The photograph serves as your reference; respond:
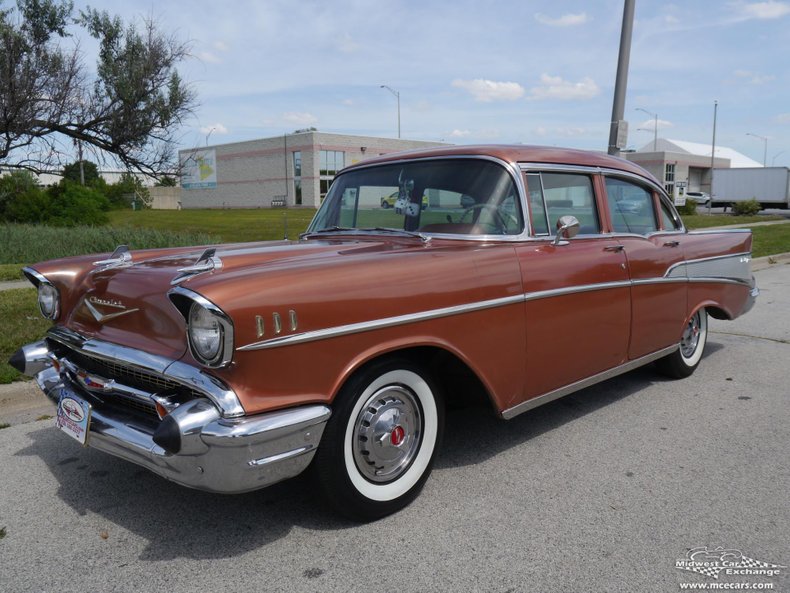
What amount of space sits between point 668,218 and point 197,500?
12.8ft

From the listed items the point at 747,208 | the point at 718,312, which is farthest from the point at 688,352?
the point at 747,208

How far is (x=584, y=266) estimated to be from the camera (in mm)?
3812

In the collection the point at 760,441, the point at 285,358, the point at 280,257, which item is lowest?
the point at 760,441

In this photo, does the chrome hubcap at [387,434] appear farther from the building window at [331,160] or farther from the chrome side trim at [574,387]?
Result: the building window at [331,160]

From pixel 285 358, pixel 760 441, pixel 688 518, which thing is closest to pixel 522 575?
pixel 688 518

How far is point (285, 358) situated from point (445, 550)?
3.39 feet

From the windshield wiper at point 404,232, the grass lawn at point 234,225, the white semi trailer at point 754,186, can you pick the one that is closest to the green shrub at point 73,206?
the grass lawn at point 234,225

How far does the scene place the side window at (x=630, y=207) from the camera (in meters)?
4.40

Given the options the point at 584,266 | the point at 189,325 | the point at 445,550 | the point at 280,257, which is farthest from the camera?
the point at 584,266

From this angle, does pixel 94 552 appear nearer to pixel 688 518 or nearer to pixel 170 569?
pixel 170 569

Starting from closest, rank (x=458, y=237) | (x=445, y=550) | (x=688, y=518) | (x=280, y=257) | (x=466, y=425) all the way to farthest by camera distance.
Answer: (x=445, y=550), (x=688, y=518), (x=280, y=257), (x=458, y=237), (x=466, y=425)

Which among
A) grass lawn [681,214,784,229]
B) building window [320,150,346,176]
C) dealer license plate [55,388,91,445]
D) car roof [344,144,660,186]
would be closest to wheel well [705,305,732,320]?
car roof [344,144,660,186]

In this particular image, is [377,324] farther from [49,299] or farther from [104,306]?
[49,299]

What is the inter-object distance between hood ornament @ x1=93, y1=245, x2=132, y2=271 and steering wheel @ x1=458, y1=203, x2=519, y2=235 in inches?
70.8
